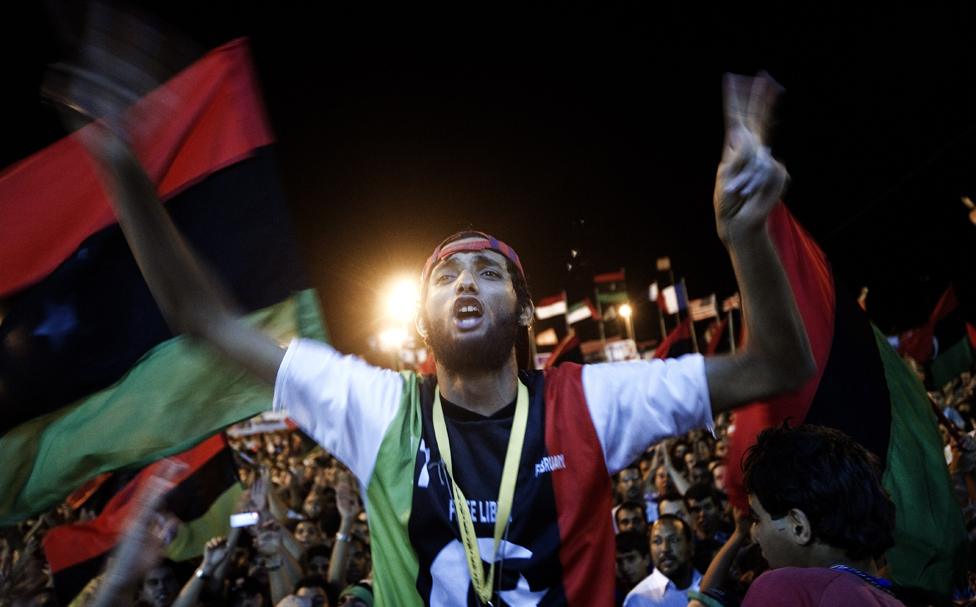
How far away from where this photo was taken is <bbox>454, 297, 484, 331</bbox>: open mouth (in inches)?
102

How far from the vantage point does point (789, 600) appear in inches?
77.5

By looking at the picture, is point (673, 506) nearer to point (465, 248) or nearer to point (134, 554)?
point (465, 248)

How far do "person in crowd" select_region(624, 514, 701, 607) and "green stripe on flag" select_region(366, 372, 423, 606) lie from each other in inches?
140

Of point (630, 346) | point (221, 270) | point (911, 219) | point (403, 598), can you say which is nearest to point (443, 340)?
point (403, 598)

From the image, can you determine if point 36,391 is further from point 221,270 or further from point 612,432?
point 612,432

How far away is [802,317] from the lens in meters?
3.74

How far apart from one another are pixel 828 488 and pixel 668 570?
3.43 metres

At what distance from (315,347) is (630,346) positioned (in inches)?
699

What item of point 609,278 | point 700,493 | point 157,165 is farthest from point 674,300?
point 157,165

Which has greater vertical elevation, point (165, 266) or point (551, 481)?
point (165, 266)

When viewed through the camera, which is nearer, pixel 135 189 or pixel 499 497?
pixel 135 189

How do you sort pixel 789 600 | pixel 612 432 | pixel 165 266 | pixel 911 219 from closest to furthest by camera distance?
pixel 789 600 < pixel 165 266 < pixel 612 432 < pixel 911 219

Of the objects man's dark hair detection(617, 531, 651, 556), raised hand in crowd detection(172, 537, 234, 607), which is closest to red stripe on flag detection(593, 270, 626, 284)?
man's dark hair detection(617, 531, 651, 556)

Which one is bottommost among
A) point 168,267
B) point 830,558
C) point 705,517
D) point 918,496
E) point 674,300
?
point 705,517
